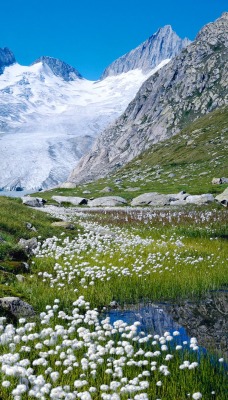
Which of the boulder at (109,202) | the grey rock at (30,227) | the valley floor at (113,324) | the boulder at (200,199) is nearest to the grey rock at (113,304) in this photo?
the valley floor at (113,324)

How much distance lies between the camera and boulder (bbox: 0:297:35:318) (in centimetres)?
1049

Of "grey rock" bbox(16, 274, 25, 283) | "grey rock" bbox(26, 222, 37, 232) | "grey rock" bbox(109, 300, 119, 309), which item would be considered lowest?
"grey rock" bbox(109, 300, 119, 309)

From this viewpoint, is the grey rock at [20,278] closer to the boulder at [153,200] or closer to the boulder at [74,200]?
the boulder at [153,200]

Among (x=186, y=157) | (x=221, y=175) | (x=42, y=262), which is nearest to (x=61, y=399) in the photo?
(x=42, y=262)

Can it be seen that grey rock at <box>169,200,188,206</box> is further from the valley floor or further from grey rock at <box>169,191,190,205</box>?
the valley floor

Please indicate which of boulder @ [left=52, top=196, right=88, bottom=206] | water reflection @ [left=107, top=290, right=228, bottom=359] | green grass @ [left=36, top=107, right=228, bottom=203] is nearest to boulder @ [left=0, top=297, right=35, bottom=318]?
water reflection @ [left=107, top=290, right=228, bottom=359]

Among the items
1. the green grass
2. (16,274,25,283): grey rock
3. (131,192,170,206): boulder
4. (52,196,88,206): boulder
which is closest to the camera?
(16,274,25,283): grey rock

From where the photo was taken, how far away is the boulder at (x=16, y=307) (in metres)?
10.5

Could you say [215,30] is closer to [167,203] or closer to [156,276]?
[167,203]

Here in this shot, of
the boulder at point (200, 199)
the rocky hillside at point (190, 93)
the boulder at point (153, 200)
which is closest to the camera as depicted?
the boulder at point (200, 199)

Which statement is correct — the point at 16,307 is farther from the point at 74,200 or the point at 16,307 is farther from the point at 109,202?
the point at 74,200

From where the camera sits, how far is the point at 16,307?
10750mm

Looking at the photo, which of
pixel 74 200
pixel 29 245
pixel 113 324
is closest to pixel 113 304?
pixel 113 324

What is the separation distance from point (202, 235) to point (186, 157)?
256 ft
